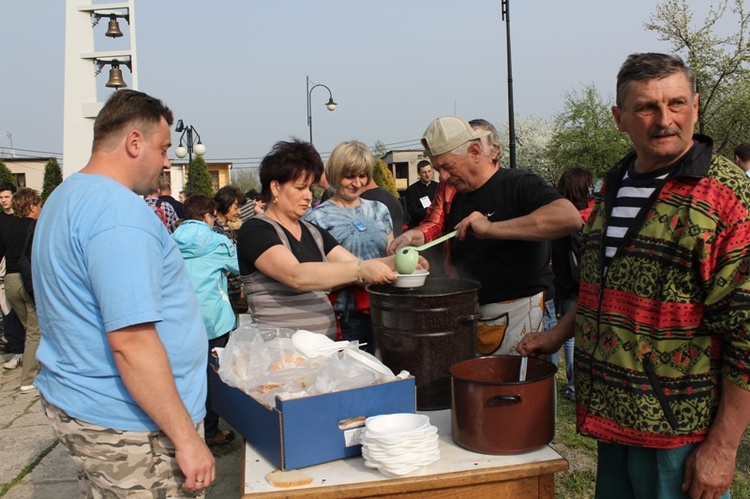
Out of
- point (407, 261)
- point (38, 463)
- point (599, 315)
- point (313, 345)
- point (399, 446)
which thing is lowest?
point (38, 463)

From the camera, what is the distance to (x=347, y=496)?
166 centimetres

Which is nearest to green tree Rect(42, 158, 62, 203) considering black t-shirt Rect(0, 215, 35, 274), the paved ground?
black t-shirt Rect(0, 215, 35, 274)

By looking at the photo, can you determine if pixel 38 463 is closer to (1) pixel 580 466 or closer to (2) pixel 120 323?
(2) pixel 120 323

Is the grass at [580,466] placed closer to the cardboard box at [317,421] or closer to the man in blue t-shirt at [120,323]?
the cardboard box at [317,421]

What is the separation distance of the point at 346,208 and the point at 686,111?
7.01ft

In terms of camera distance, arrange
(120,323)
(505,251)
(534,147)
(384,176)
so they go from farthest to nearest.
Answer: (534,147)
(384,176)
(505,251)
(120,323)

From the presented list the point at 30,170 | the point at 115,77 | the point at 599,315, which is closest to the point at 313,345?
the point at 599,315

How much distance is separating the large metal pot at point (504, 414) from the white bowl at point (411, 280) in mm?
685

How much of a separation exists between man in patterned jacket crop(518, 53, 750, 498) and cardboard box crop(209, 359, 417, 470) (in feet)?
2.02

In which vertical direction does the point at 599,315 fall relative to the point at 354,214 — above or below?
below

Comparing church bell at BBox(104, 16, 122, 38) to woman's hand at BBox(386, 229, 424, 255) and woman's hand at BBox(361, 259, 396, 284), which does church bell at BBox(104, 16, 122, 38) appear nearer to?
woman's hand at BBox(386, 229, 424, 255)

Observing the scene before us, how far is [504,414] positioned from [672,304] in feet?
1.82

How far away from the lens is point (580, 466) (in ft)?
12.1

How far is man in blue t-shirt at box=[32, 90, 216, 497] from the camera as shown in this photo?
155cm
